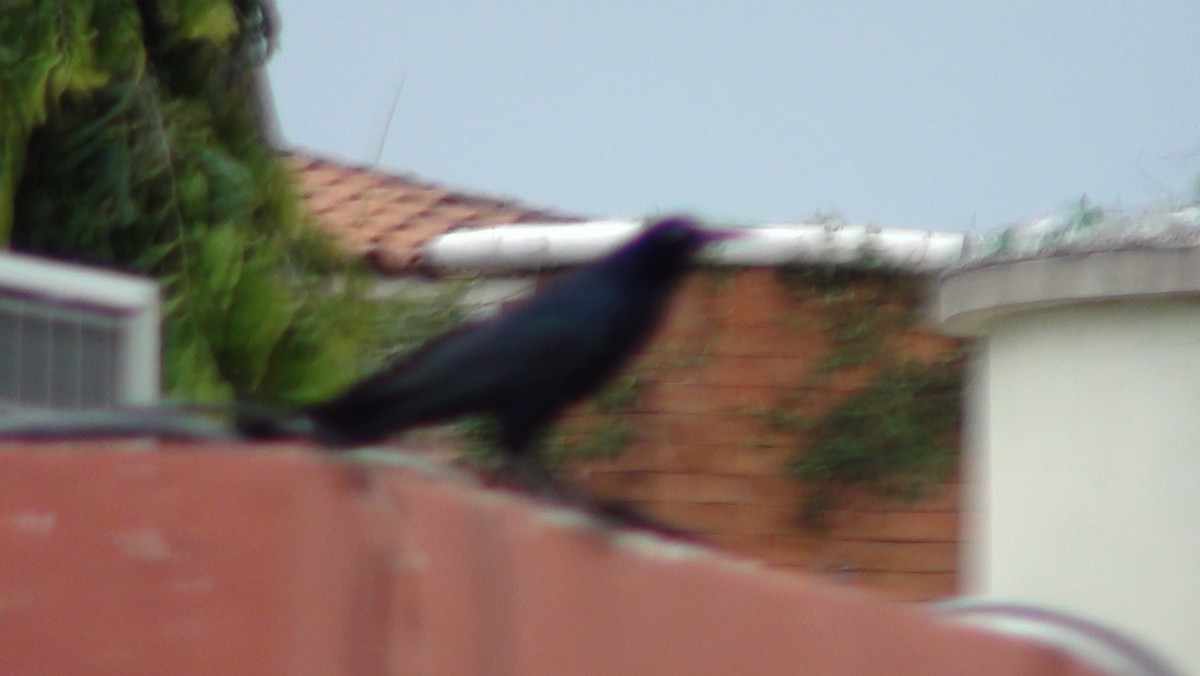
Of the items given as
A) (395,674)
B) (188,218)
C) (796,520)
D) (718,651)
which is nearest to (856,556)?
(796,520)

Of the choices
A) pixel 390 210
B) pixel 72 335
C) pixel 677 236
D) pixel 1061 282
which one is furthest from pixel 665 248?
pixel 390 210

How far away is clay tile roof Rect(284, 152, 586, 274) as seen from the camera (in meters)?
8.24

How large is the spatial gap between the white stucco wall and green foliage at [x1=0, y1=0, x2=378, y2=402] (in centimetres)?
200

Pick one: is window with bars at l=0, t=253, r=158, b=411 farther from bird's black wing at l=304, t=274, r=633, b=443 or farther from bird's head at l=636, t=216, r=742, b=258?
bird's head at l=636, t=216, r=742, b=258

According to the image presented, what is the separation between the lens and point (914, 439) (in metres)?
7.74

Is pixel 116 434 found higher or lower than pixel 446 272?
lower

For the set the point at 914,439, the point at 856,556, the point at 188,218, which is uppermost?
the point at 188,218

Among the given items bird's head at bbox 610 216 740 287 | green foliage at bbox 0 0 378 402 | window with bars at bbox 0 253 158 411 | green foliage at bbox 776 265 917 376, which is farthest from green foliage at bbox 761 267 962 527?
window with bars at bbox 0 253 158 411

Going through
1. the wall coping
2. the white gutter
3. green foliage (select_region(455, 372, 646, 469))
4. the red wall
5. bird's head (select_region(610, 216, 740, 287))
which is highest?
the white gutter

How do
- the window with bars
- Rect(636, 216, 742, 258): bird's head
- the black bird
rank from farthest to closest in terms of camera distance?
Rect(636, 216, 742, 258): bird's head → the window with bars → the black bird

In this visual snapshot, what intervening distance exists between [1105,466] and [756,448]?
8.26 ft

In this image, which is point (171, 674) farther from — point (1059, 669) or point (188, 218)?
point (188, 218)

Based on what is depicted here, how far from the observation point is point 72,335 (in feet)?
9.96

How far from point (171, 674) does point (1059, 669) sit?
1452mm
